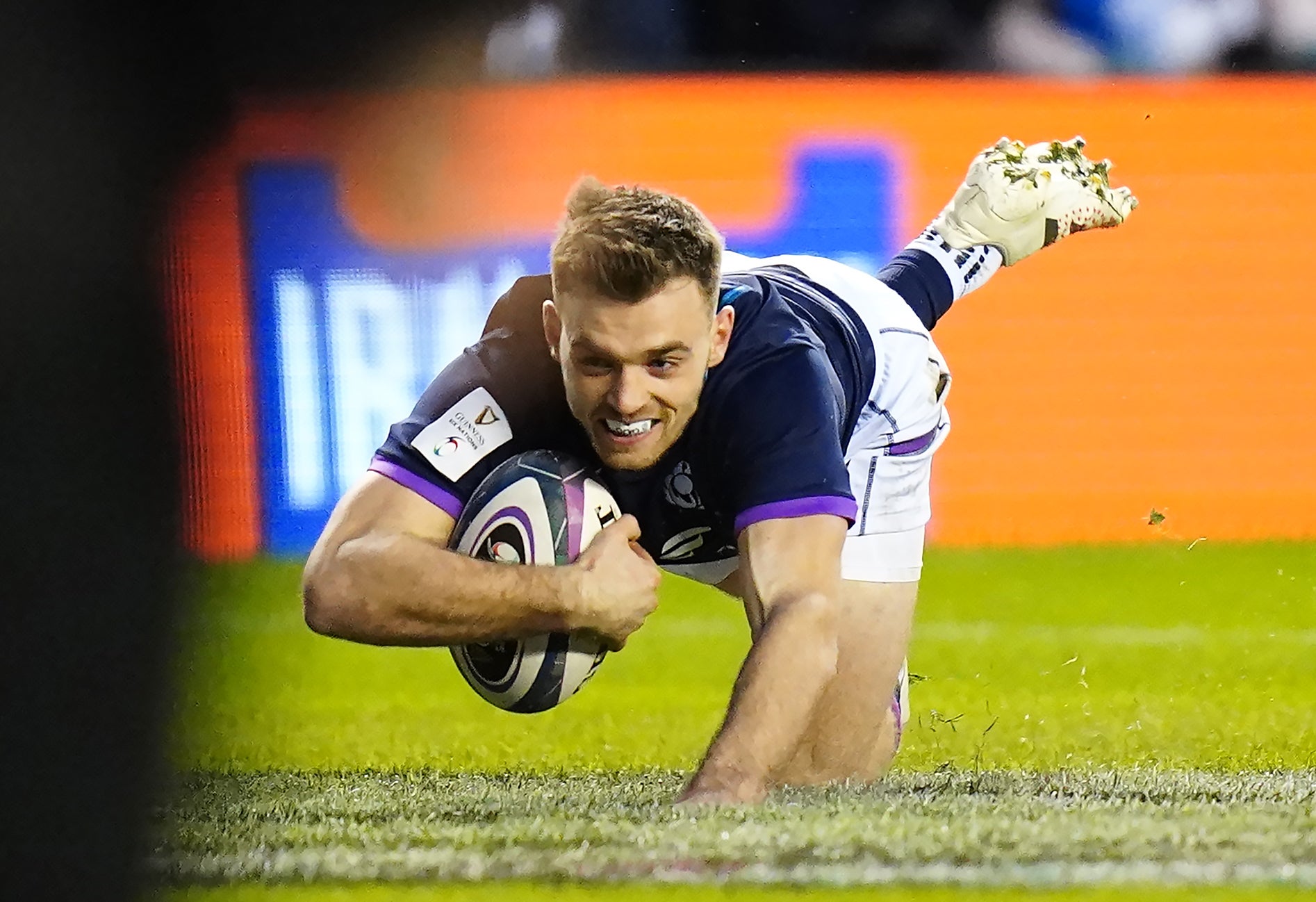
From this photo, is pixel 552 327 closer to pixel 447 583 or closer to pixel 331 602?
pixel 447 583

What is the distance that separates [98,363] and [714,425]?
1140 millimetres

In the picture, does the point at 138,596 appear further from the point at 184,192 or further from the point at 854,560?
the point at 854,560

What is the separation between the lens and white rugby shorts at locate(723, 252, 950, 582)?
7.88 feet

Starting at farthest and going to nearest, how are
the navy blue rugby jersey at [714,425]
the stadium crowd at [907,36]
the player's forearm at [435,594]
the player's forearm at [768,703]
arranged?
the stadium crowd at [907,36] < the player's forearm at [435,594] < the navy blue rugby jersey at [714,425] < the player's forearm at [768,703]

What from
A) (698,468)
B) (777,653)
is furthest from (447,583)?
(777,653)

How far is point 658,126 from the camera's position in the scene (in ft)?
9.03

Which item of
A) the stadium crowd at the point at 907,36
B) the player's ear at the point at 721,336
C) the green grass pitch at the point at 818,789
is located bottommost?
the green grass pitch at the point at 818,789

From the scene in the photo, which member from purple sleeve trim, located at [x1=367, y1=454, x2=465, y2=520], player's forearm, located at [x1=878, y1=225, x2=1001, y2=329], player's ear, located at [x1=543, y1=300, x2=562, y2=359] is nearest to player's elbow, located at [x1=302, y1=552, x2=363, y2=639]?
purple sleeve trim, located at [x1=367, y1=454, x2=465, y2=520]

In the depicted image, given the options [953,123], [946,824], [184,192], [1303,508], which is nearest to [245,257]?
[184,192]

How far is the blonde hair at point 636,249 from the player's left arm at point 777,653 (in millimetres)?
351

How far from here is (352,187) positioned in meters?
2.65

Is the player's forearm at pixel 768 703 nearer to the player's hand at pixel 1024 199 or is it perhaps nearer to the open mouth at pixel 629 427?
the open mouth at pixel 629 427

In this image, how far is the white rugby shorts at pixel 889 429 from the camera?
2400 mm

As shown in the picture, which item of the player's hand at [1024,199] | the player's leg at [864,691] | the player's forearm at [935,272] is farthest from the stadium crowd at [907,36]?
the player's leg at [864,691]
